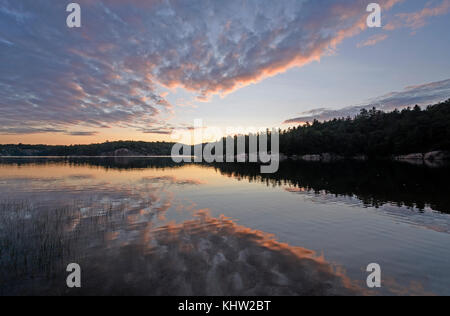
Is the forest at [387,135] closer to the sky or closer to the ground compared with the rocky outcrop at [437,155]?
closer to the sky

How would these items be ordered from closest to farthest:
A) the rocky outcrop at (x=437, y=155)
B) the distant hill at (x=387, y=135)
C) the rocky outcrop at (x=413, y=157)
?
1. the rocky outcrop at (x=437, y=155)
2. the distant hill at (x=387, y=135)
3. the rocky outcrop at (x=413, y=157)

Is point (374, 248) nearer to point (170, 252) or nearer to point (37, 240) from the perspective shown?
point (170, 252)

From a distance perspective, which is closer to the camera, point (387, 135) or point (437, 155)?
point (437, 155)

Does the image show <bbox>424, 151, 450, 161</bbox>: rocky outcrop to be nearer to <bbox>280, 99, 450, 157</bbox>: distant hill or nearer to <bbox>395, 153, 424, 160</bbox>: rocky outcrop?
<bbox>280, 99, 450, 157</bbox>: distant hill

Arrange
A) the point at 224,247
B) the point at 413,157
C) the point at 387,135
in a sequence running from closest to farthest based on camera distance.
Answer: the point at 224,247 < the point at 413,157 < the point at 387,135

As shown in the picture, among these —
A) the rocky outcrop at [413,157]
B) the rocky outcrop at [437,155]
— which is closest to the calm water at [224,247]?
the rocky outcrop at [437,155]

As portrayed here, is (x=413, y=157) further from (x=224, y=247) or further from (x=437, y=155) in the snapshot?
(x=224, y=247)

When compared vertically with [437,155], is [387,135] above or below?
above

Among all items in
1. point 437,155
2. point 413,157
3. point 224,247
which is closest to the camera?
point 224,247

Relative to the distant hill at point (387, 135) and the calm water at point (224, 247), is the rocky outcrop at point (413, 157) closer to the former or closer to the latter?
the distant hill at point (387, 135)

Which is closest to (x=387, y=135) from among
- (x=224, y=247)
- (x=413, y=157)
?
(x=413, y=157)
